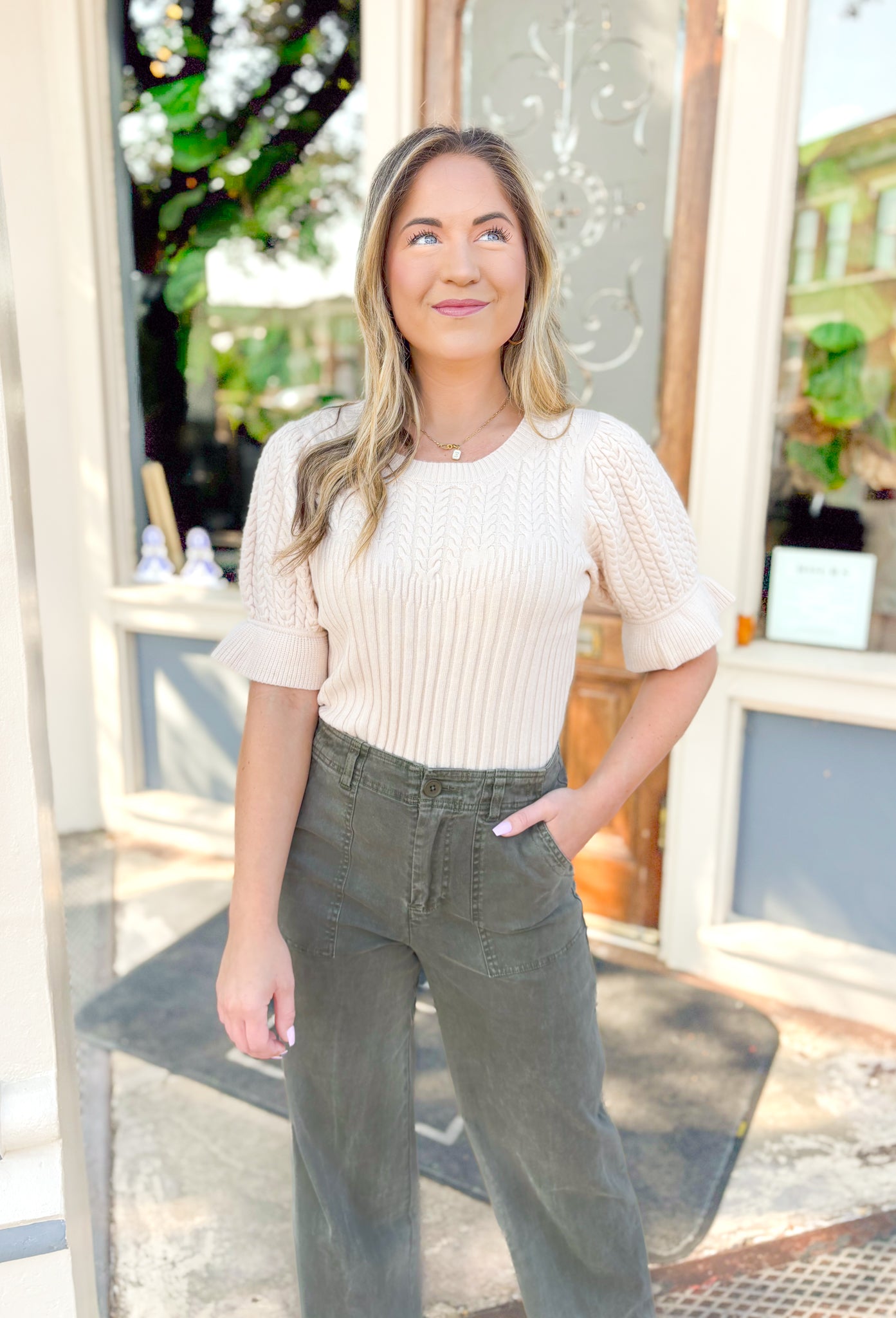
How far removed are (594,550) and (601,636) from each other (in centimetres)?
162

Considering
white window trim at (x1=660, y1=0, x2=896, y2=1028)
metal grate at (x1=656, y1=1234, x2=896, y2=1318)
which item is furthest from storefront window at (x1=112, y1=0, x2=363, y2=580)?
metal grate at (x1=656, y1=1234, x2=896, y2=1318)

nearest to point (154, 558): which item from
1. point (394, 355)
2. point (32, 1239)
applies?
point (394, 355)

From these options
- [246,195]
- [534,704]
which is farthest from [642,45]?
[534,704]

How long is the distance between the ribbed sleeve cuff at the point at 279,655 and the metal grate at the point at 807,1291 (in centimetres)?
142

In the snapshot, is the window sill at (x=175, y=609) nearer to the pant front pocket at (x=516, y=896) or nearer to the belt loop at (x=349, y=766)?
the belt loop at (x=349, y=766)

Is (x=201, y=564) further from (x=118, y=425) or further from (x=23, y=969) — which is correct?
(x=23, y=969)

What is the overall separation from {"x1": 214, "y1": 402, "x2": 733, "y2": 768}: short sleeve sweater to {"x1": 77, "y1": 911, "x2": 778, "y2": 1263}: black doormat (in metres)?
0.94

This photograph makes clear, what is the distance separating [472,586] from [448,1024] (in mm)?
654

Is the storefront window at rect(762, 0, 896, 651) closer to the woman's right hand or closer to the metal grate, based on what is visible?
the metal grate

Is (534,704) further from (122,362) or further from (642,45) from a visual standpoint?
(122,362)

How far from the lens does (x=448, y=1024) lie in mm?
1414

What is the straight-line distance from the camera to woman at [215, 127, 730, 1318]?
4.18 feet

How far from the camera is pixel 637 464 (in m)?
1.31

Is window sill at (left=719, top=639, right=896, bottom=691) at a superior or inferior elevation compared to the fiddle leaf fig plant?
inferior
